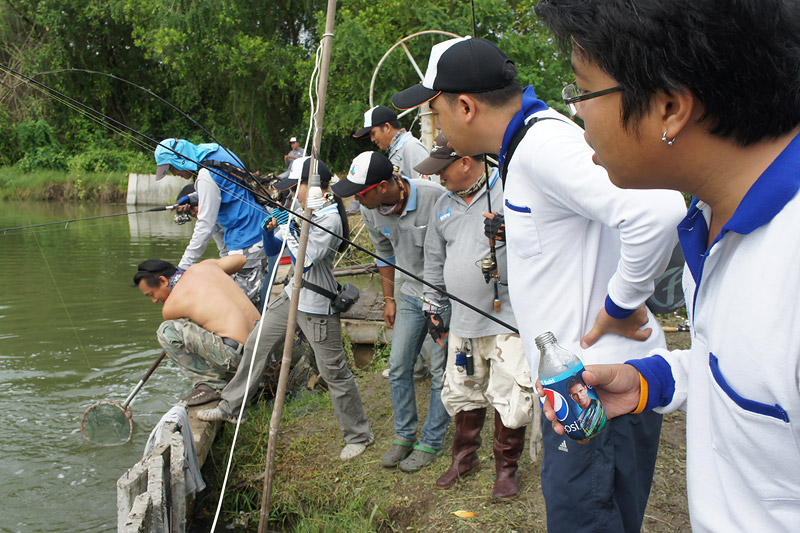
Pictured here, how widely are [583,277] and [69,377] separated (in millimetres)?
6450

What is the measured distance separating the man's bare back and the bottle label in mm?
4128

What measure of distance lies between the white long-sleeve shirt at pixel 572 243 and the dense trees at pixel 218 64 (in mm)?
9242

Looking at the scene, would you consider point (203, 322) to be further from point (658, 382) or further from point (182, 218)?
point (658, 382)

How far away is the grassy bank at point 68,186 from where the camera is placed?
2389 centimetres

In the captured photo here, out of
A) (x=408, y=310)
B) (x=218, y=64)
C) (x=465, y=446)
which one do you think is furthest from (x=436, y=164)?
(x=218, y=64)

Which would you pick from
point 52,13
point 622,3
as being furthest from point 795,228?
point 52,13

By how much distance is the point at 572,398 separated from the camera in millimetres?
1323

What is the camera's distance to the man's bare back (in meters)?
5.08

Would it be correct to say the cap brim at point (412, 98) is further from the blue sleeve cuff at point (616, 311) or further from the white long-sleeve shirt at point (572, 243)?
the blue sleeve cuff at point (616, 311)

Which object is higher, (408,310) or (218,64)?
(218,64)

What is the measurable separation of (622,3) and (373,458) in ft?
12.0

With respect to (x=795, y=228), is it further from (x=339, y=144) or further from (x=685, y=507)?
(x=339, y=144)

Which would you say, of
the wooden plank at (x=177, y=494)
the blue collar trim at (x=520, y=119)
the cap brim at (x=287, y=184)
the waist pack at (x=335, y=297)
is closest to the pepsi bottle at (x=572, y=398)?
the blue collar trim at (x=520, y=119)

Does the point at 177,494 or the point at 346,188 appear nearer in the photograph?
the point at 177,494
